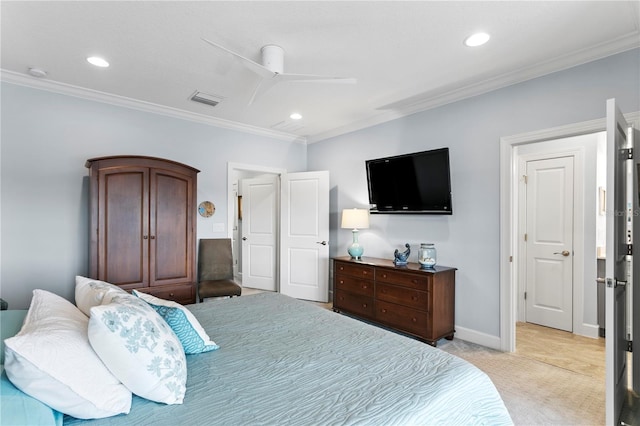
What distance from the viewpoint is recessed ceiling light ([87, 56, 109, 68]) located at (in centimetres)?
275

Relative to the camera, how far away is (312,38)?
7.96ft

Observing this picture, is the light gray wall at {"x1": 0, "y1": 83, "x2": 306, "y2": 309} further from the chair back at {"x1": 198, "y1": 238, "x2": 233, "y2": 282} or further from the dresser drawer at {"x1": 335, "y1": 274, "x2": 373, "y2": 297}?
the dresser drawer at {"x1": 335, "y1": 274, "x2": 373, "y2": 297}

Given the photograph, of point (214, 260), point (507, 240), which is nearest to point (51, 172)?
point (214, 260)

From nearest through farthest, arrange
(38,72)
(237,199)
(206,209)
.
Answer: (38,72) < (206,209) < (237,199)

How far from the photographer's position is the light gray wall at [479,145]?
2.60 metres

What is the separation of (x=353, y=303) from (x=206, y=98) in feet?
9.84

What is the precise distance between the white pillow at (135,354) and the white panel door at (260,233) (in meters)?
4.30

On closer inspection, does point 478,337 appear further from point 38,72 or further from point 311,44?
point 38,72

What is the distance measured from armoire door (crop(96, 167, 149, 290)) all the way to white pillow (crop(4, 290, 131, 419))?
7.13 feet

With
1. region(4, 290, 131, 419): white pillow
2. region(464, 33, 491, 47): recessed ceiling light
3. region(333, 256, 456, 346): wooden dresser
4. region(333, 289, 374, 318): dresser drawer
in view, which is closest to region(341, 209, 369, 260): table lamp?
region(333, 256, 456, 346): wooden dresser

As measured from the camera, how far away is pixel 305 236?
4953 millimetres

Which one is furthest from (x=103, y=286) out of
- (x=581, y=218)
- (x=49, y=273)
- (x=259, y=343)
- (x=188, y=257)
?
(x=581, y=218)

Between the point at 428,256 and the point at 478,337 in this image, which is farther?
the point at 428,256

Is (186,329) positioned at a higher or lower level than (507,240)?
lower
